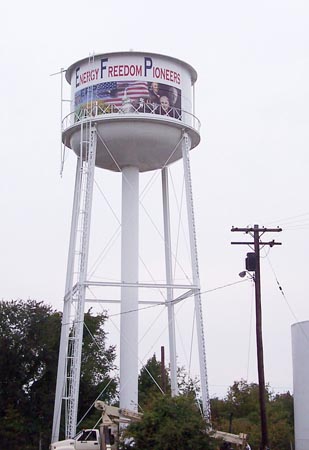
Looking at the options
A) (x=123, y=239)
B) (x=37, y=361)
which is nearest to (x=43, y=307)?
(x=37, y=361)

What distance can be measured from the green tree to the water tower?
5.91 meters

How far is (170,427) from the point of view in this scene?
24.5m

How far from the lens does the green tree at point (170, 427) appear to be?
24438mm

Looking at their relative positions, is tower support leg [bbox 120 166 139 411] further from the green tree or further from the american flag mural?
the green tree

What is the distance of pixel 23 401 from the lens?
43.8m

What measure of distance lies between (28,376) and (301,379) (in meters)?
15.2

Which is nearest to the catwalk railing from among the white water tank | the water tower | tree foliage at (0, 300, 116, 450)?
the water tower

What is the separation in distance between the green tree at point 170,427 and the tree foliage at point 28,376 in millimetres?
18534

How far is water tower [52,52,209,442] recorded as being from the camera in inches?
1250

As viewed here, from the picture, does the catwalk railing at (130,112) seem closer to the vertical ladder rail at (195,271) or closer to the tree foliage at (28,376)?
the vertical ladder rail at (195,271)

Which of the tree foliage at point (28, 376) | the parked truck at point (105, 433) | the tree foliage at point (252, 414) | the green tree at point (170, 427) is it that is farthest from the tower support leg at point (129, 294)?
the tree foliage at point (28, 376)

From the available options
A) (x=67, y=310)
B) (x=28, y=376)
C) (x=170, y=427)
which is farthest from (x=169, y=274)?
(x=28, y=376)

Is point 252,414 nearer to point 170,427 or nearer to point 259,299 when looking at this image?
point 259,299

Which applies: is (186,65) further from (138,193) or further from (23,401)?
(23,401)
